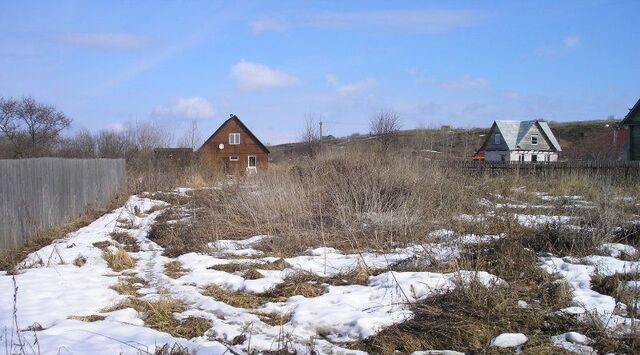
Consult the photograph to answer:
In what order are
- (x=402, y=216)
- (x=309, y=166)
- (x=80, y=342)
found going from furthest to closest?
(x=309, y=166)
(x=402, y=216)
(x=80, y=342)

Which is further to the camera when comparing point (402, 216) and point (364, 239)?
point (402, 216)

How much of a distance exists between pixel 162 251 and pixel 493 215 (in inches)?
234

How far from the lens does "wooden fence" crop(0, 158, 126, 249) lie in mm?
9086

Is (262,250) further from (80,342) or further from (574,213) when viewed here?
(574,213)

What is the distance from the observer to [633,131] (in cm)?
2634

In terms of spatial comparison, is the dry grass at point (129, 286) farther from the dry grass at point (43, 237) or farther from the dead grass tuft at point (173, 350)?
the dead grass tuft at point (173, 350)

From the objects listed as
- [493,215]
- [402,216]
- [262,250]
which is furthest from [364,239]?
[493,215]

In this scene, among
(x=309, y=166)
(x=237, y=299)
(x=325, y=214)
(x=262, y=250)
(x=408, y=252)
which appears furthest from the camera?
(x=309, y=166)

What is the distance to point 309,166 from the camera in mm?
14172

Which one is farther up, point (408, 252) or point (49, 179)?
point (49, 179)

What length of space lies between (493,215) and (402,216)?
168 centimetres

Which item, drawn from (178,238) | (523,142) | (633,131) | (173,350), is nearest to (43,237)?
(178,238)

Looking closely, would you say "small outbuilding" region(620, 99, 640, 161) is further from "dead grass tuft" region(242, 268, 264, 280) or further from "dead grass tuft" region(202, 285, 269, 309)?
"dead grass tuft" region(202, 285, 269, 309)

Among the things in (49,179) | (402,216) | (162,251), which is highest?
(49,179)
